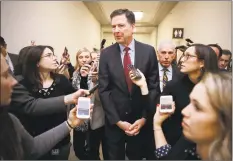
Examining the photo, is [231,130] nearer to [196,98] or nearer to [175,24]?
[196,98]

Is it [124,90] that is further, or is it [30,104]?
[124,90]

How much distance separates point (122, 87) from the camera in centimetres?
182

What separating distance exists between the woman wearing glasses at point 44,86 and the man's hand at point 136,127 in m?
0.50

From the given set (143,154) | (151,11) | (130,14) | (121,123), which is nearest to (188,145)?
(121,123)

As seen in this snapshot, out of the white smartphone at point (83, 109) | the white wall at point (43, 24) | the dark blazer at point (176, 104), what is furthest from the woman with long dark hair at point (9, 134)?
the white wall at point (43, 24)

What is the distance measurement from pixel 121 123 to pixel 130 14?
2.85 ft

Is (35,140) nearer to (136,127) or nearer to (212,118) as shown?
(136,127)

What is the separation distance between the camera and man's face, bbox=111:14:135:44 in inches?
74.7

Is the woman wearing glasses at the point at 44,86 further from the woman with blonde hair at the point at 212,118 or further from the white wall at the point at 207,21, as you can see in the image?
the white wall at the point at 207,21

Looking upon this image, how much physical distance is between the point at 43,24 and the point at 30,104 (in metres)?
2.23

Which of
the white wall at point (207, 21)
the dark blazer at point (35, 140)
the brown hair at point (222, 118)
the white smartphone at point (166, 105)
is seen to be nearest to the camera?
the brown hair at point (222, 118)

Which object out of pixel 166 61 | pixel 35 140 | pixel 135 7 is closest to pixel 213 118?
pixel 35 140

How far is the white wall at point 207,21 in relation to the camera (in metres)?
3.33

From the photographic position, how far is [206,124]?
0.93 metres
